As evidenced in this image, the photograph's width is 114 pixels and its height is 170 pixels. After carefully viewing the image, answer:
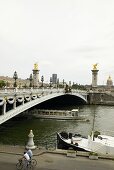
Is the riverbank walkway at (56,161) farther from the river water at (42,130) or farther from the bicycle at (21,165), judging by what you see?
the river water at (42,130)

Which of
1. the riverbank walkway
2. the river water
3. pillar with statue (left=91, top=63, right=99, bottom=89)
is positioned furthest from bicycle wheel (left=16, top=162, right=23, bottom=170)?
pillar with statue (left=91, top=63, right=99, bottom=89)

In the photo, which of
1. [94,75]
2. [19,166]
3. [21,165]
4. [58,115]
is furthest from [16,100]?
[94,75]

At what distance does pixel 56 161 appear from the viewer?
19.1 m

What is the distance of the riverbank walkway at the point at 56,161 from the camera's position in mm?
18016

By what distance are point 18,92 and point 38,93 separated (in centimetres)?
1206

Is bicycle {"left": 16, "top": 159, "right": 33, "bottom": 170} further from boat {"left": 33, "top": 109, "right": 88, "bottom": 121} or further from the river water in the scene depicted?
boat {"left": 33, "top": 109, "right": 88, "bottom": 121}

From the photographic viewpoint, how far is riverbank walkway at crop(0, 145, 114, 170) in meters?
18.0

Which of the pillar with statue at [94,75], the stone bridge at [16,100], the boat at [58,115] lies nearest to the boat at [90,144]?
the stone bridge at [16,100]

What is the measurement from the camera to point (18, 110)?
40.0 m

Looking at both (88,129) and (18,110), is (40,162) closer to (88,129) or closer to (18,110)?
(18,110)

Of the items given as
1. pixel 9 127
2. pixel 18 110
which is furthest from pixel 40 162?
pixel 9 127

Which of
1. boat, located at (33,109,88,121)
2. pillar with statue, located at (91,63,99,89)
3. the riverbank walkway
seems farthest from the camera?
pillar with statue, located at (91,63,99,89)

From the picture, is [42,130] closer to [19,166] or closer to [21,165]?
[19,166]

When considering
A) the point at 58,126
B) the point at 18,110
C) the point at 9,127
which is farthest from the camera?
the point at 58,126
